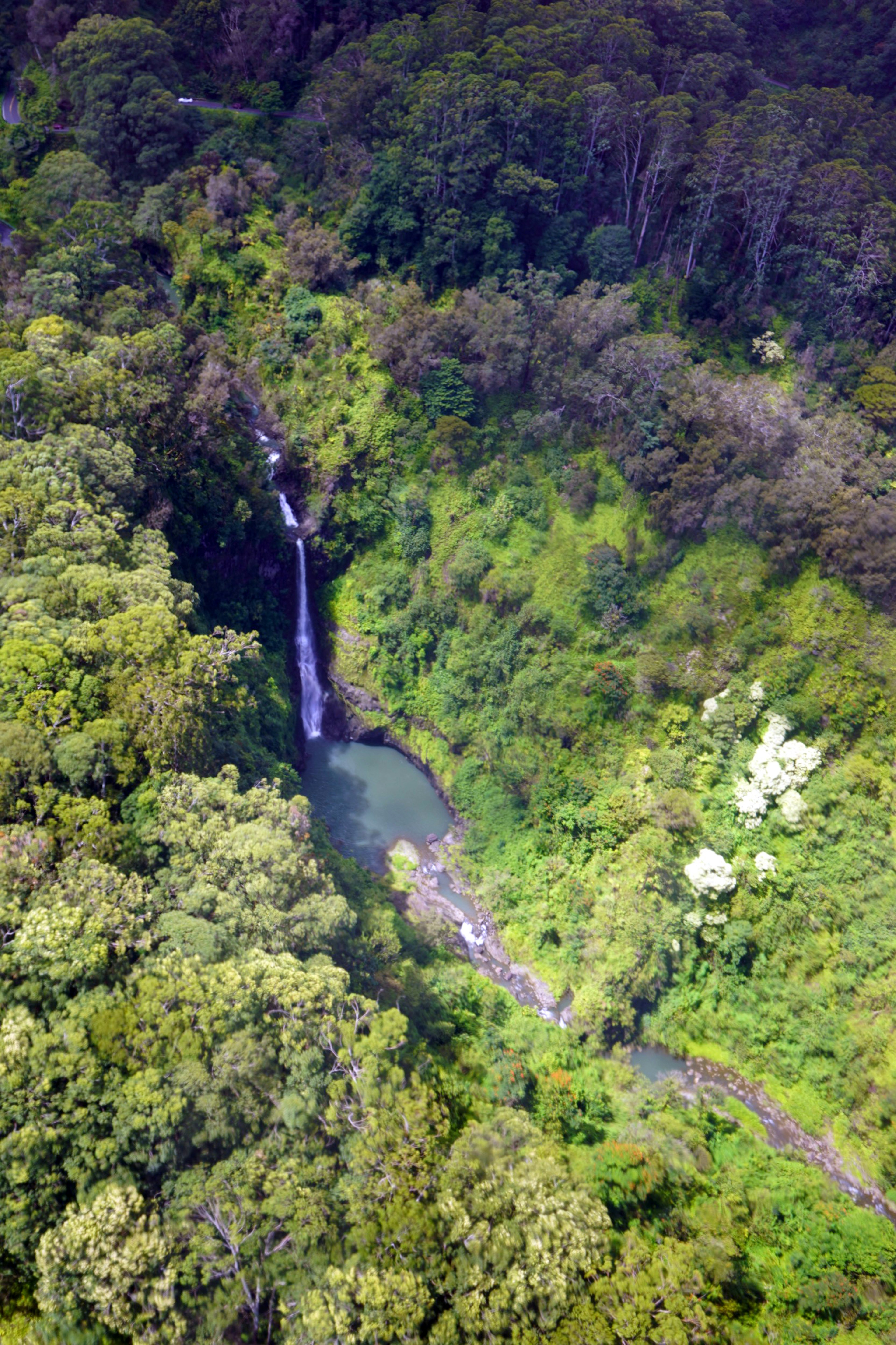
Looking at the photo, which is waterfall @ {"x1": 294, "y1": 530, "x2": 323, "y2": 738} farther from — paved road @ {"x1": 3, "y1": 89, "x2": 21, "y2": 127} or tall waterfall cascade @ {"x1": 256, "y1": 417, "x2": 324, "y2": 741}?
paved road @ {"x1": 3, "y1": 89, "x2": 21, "y2": 127}

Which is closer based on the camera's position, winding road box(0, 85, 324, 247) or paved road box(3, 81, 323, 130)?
winding road box(0, 85, 324, 247)

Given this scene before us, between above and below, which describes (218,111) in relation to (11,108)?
above

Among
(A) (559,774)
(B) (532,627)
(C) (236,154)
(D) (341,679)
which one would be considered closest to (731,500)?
(B) (532,627)

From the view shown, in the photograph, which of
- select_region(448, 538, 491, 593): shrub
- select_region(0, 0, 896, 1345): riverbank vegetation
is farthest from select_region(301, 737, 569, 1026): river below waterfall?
select_region(448, 538, 491, 593): shrub

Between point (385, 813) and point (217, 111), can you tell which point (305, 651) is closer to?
point (385, 813)

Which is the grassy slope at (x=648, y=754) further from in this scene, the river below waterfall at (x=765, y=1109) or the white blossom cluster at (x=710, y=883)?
the river below waterfall at (x=765, y=1109)

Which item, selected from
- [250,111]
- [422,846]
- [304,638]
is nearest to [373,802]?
[422,846]
